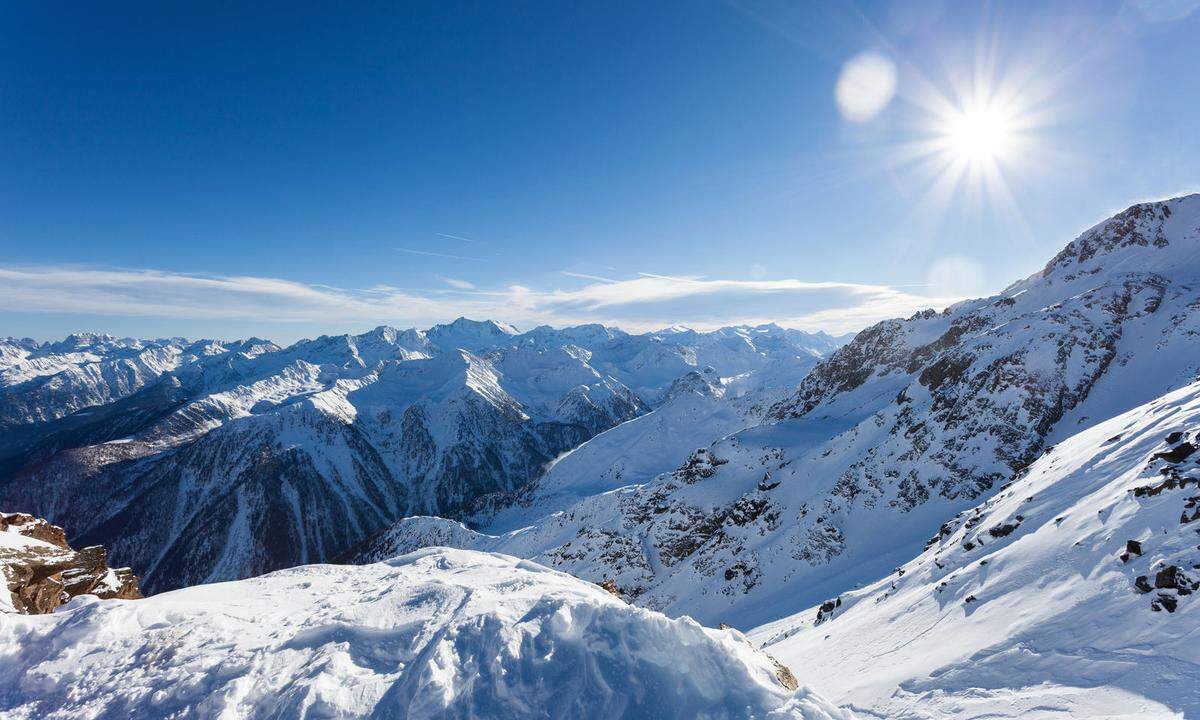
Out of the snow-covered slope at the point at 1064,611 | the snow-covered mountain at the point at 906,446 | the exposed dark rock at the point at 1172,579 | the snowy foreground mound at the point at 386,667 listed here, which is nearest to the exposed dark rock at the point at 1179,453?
the snow-covered slope at the point at 1064,611

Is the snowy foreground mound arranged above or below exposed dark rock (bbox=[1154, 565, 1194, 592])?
below

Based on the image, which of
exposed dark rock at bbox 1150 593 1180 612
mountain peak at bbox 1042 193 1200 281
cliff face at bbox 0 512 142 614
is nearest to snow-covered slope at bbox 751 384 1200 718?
exposed dark rock at bbox 1150 593 1180 612

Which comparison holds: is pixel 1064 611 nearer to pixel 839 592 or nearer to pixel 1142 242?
pixel 839 592

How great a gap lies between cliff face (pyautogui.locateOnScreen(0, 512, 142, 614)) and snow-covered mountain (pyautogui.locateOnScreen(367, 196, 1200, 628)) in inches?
1550

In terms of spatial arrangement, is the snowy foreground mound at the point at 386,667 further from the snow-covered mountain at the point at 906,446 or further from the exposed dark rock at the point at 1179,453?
the snow-covered mountain at the point at 906,446

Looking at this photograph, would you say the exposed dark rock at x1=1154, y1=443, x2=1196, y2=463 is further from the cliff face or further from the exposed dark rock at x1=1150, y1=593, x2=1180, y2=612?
the cliff face

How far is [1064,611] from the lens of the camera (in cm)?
1138

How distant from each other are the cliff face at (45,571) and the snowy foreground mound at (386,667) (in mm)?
9787

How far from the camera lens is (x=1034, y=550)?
15.0 metres

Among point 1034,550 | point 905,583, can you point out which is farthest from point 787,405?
point 1034,550

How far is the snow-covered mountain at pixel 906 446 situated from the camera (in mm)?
37625

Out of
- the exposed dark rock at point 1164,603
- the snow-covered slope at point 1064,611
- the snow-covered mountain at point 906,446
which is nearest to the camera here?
the snow-covered slope at point 1064,611

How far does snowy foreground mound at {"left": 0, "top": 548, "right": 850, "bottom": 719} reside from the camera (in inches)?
337

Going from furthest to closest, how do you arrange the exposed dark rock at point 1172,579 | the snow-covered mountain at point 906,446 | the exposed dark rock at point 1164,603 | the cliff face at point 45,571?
the snow-covered mountain at point 906,446, the cliff face at point 45,571, the exposed dark rock at point 1172,579, the exposed dark rock at point 1164,603
